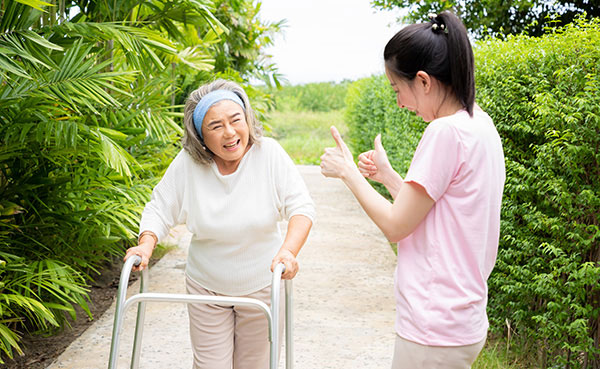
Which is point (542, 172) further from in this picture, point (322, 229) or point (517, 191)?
point (322, 229)

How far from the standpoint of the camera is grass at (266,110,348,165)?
1944 centimetres

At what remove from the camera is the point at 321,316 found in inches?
212

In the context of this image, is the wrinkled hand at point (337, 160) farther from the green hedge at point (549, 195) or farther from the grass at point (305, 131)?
the grass at point (305, 131)

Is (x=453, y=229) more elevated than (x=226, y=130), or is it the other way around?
(x=226, y=130)

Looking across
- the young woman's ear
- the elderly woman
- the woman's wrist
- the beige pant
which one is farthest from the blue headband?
the beige pant

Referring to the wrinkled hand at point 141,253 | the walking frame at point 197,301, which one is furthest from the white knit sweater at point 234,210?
the walking frame at point 197,301

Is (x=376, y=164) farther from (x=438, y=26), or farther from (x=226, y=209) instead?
(x=226, y=209)

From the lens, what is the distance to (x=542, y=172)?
146 inches

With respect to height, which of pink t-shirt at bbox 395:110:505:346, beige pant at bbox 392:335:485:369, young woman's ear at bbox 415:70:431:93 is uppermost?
young woman's ear at bbox 415:70:431:93

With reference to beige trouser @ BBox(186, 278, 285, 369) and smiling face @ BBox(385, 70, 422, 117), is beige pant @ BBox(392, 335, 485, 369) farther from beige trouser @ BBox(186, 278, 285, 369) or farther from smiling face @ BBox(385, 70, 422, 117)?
beige trouser @ BBox(186, 278, 285, 369)

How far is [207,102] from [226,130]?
0.46ft

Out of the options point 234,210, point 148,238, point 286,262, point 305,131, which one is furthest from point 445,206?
point 305,131

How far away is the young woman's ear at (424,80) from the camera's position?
1.90 m

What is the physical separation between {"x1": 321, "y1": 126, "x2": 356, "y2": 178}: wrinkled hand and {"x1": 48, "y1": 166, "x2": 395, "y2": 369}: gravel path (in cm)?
259
